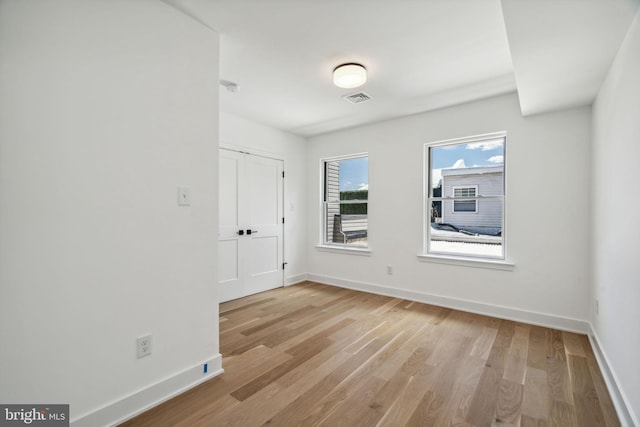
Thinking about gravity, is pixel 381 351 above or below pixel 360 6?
below

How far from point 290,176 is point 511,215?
3283 millimetres

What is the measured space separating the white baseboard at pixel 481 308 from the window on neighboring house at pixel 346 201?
26.7 inches

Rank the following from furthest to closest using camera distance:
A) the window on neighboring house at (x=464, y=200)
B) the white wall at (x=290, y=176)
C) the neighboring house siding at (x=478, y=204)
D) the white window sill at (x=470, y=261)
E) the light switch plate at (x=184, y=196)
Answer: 1. the white wall at (x=290, y=176)
2. the window on neighboring house at (x=464, y=200)
3. the neighboring house siding at (x=478, y=204)
4. the white window sill at (x=470, y=261)
5. the light switch plate at (x=184, y=196)

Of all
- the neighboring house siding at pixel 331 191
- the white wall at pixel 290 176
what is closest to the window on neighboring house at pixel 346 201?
the neighboring house siding at pixel 331 191

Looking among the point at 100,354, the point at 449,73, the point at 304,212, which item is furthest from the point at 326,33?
the point at 304,212

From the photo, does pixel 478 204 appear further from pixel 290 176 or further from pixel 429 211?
pixel 290 176

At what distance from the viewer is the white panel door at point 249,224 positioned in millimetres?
4023

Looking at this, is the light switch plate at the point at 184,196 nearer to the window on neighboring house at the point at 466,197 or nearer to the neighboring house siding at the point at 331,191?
the window on neighboring house at the point at 466,197

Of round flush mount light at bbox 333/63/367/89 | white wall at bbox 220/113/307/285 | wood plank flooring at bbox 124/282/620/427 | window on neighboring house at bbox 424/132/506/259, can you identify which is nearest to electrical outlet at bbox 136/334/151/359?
wood plank flooring at bbox 124/282/620/427

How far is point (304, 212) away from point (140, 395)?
12.4ft

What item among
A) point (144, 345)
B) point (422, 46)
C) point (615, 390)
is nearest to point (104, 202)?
point (144, 345)

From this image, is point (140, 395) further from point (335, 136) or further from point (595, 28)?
point (335, 136)

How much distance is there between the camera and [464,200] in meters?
3.70

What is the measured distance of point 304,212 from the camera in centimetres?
529
